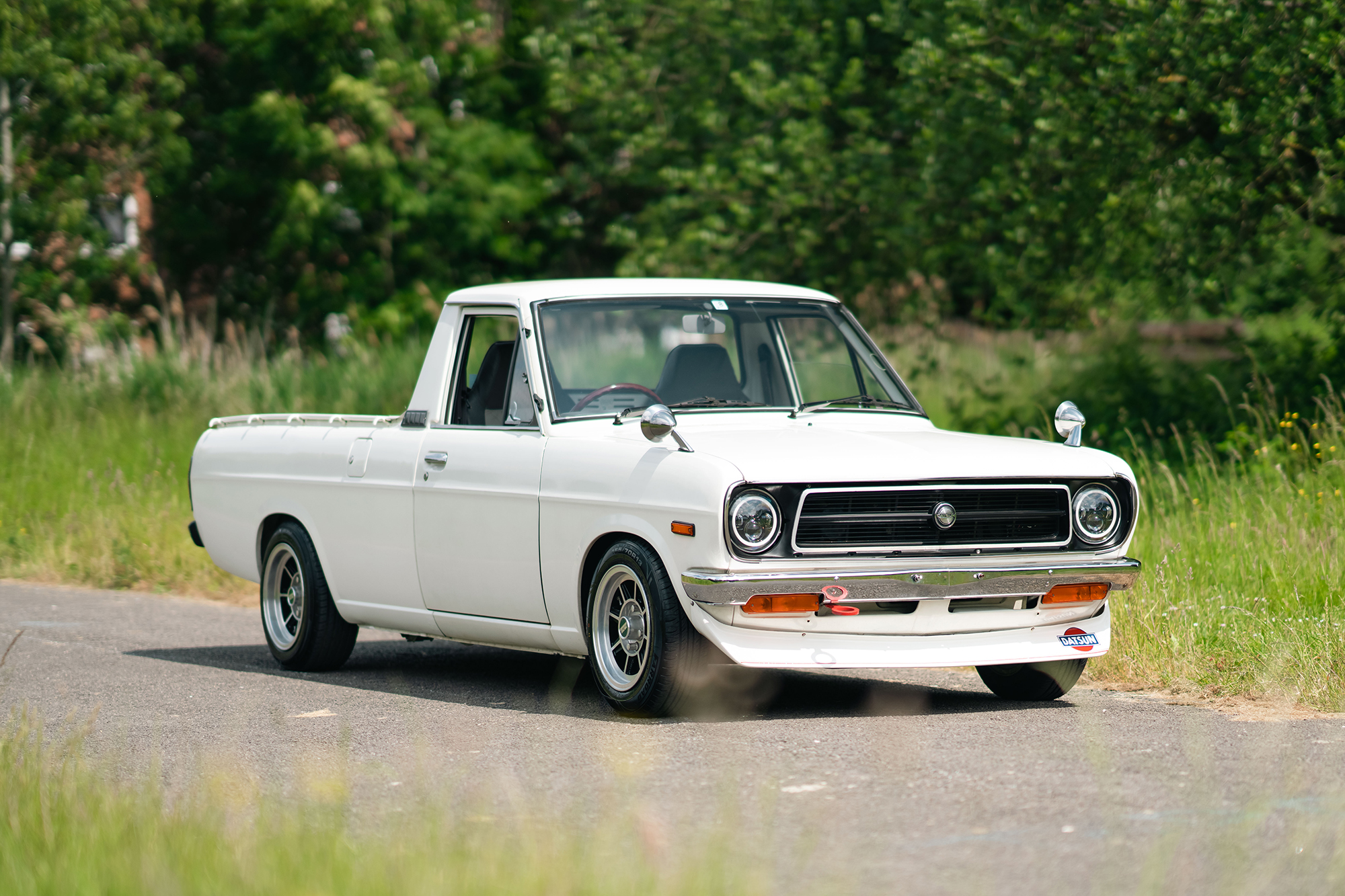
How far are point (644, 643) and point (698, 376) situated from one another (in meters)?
1.68

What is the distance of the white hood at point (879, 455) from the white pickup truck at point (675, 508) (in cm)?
2

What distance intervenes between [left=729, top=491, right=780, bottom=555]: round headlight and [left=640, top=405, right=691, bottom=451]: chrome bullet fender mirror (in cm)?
41

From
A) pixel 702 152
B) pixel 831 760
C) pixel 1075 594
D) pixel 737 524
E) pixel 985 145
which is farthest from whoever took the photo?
pixel 702 152

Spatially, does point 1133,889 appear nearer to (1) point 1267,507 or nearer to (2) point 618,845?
(2) point 618,845

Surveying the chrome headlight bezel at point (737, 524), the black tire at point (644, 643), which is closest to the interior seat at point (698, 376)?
the black tire at point (644, 643)

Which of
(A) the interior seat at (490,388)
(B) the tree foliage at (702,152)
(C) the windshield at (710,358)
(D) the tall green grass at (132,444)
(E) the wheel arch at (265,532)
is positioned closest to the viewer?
(C) the windshield at (710,358)

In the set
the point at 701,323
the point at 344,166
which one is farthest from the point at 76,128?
the point at 701,323

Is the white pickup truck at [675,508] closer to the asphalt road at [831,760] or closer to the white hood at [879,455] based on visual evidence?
the white hood at [879,455]

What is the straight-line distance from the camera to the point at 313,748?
7141mm

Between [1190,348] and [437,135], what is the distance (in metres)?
12.4

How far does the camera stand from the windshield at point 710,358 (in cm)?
861

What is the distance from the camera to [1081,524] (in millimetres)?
7871

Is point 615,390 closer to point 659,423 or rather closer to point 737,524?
point 659,423

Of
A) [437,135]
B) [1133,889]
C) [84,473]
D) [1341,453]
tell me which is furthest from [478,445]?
[437,135]
